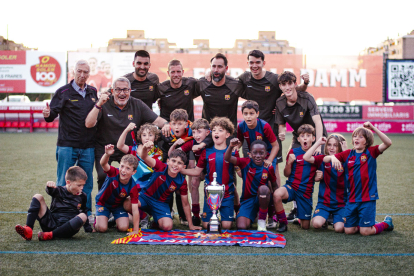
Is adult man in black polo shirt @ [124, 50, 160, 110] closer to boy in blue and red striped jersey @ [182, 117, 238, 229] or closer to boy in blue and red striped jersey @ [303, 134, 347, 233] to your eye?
boy in blue and red striped jersey @ [182, 117, 238, 229]

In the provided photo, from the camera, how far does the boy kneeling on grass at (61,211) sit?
13.8ft

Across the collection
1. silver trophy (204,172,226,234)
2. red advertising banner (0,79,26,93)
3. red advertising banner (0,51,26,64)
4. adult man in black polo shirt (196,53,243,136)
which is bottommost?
silver trophy (204,172,226,234)

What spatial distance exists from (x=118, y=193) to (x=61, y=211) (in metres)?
0.64

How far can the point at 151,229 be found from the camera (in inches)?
190

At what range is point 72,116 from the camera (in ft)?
17.3

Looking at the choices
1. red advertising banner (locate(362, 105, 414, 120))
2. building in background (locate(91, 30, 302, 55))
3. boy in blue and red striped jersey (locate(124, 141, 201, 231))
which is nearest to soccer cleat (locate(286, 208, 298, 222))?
boy in blue and red striped jersey (locate(124, 141, 201, 231))

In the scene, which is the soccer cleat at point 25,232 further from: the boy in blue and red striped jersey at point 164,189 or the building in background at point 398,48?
the building in background at point 398,48

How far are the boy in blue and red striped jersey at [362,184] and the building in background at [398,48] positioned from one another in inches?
1599

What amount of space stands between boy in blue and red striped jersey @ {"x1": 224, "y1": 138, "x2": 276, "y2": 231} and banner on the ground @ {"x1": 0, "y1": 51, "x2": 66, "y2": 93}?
2220 centimetres

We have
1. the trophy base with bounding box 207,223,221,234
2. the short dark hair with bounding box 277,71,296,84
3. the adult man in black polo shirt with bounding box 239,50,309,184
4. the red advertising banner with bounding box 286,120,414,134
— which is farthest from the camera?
the red advertising banner with bounding box 286,120,414,134

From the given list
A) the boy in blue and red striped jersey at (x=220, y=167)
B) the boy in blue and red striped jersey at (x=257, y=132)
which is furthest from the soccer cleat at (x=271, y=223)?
the boy in blue and red striped jersey at (x=220, y=167)

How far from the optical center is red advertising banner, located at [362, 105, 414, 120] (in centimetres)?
2261

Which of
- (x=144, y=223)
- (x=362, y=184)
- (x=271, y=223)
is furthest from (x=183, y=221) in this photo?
(x=362, y=184)

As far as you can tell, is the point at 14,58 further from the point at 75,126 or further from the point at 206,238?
the point at 206,238
